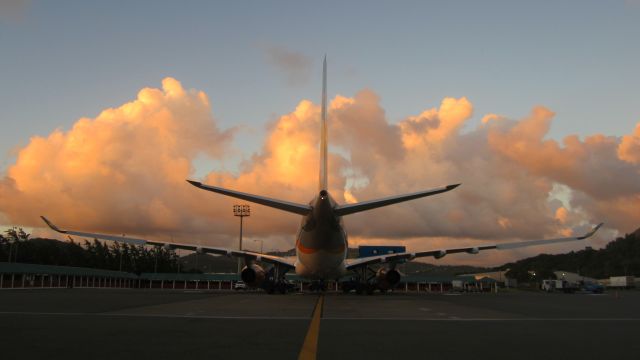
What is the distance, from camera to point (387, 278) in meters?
44.8

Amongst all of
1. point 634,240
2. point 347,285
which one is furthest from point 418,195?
point 634,240

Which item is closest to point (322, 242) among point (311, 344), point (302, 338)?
point (302, 338)

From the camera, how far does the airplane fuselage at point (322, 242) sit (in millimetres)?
30891

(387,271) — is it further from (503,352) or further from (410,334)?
(503,352)

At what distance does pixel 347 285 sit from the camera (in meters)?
50.8

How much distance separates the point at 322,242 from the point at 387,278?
36.7ft

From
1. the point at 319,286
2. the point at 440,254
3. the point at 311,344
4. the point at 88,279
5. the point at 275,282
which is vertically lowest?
the point at 311,344

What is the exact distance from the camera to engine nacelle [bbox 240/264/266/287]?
42062 millimetres

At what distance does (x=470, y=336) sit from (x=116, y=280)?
353 ft

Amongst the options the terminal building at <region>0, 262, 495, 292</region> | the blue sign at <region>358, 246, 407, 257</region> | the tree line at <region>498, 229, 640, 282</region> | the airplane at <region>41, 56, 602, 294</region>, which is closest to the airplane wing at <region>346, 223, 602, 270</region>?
the airplane at <region>41, 56, 602, 294</region>

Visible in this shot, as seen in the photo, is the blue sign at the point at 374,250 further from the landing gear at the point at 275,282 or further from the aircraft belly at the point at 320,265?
the aircraft belly at the point at 320,265

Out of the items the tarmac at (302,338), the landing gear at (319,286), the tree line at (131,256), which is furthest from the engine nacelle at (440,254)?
the tree line at (131,256)

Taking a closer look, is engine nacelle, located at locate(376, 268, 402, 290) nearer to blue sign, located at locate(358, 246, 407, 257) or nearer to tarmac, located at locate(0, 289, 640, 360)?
tarmac, located at locate(0, 289, 640, 360)

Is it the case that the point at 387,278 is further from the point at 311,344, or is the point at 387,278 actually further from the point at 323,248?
the point at 311,344
